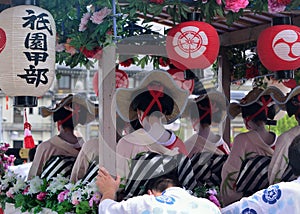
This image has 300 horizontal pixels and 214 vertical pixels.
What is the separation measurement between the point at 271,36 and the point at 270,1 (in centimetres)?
57

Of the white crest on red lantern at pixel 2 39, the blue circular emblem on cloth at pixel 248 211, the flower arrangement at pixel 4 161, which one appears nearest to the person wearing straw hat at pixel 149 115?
the white crest on red lantern at pixel 2 39

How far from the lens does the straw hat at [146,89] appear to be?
206 inches

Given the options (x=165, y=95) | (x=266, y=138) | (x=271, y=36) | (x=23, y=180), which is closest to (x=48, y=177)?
(x=23, y=180)

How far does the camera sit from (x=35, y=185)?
578cm

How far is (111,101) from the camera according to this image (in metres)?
4.79

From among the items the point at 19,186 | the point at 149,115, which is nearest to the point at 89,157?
the point at 19,186

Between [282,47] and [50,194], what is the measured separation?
251 cm

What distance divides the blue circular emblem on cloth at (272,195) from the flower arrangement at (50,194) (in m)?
1.50

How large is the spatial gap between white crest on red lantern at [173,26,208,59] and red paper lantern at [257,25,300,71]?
2.39ft

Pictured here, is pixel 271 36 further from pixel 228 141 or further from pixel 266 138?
pixel 228 141

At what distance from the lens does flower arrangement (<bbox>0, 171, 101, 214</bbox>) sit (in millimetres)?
4766

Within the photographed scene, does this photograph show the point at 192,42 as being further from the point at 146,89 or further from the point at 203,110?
the point at 203,110

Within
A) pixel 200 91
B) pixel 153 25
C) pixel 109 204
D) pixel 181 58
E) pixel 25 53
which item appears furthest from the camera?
pixel 200 91

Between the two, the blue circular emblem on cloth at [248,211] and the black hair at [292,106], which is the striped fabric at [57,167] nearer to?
the black hair at [292,106]
